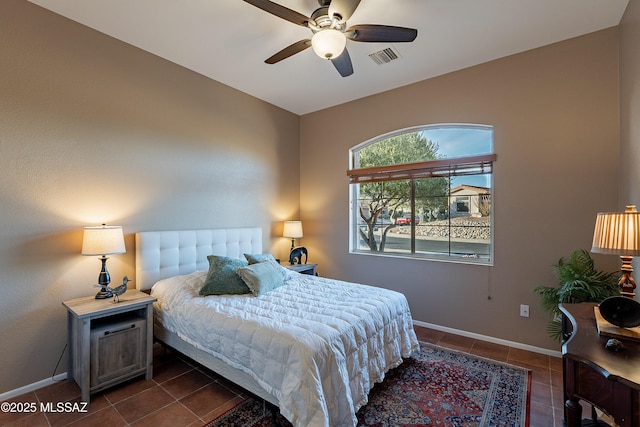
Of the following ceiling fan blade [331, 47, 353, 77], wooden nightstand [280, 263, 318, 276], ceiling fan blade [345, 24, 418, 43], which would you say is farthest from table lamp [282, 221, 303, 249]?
ceiling fan blade [345, 24, 418, 43]

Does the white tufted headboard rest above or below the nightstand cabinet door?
above

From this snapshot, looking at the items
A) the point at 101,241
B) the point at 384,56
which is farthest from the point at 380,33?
the point at 101,241

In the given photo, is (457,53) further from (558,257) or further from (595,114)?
(558,257)

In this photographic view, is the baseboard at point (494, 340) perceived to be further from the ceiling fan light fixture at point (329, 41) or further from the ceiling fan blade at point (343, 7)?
the ceiling fan blade at point (343, 7)

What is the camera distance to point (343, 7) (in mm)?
1901

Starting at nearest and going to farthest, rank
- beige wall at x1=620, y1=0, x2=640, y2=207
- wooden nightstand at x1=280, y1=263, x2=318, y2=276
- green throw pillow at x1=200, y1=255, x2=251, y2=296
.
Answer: beige wall at x1=620, y1=0, x2=640, y2=207
green throw pillow at x1=200, y1=255, x2=251, y2=296
wooden nightstand at x1=280, y1=263, x2=318, y2=276

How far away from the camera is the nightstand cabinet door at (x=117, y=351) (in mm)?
2172

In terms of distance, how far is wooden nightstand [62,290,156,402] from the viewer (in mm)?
2107

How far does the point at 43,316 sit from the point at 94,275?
0.44 meters

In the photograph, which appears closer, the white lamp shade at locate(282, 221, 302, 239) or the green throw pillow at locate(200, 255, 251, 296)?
the green throw pillow at locate(200, 255, 251, 296)

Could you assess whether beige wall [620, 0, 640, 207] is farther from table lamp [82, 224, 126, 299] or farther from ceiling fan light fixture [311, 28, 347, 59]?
table lamp [82, 224, 126, 299]

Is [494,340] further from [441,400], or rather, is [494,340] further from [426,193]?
[426,193]

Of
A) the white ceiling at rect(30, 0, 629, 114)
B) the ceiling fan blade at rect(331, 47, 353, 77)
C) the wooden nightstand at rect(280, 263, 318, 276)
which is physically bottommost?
the wooden nightstand at rect(280, 263, 318, 276)

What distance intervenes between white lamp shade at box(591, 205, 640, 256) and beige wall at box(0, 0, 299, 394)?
11.6 feet
